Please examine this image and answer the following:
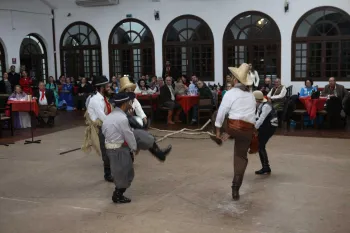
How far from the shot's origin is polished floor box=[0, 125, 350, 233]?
14.5 ft

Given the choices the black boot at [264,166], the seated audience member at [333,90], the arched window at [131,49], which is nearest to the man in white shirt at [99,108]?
the black boot at [264,166]

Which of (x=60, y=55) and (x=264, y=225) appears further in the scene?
(x=60, y=55)

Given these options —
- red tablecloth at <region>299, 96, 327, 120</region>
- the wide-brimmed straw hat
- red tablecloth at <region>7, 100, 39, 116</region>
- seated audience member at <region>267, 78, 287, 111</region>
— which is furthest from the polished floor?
red tablecloth at <region>7, 100, 39, 116</region>

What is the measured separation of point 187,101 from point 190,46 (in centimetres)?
430

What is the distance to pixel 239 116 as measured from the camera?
16.5ft

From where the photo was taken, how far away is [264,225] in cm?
432

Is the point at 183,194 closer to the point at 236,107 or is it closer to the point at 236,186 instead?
the point at 236,186

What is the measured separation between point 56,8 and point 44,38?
127 cm

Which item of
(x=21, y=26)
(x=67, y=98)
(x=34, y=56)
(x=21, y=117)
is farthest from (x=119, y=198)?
(x=34, y=56)

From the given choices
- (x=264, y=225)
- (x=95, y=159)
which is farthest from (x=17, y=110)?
(x=264, y=225)

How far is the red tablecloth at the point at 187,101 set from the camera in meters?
11.5

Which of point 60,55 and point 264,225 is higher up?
point 60,55

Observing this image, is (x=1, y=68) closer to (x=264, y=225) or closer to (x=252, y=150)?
(x=252, y=150)

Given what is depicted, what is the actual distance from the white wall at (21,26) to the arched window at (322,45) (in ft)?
31.4
